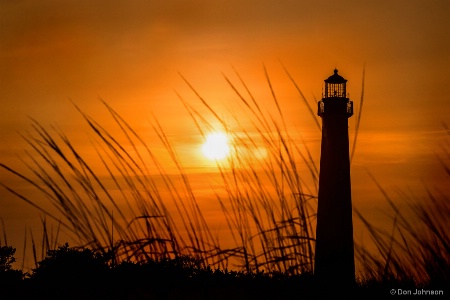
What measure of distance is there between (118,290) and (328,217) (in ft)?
28.3

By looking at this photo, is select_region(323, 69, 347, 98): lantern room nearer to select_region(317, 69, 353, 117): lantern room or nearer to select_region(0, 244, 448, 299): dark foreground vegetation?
select_region(317, 69, 353, 117): lantern room

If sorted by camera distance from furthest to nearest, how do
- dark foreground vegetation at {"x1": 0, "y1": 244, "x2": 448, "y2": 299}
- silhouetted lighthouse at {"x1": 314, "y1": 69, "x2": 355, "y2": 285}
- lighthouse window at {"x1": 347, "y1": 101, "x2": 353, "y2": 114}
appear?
lighthouse window at {"x1": 347, "y1": 101, "x2": 353, "y2": 114} < silhouetted lighthouse at {"x1": 314, "y1": 69, "x2": 355, "y2": 285} < dark foreground vegetation at {"x1": 0, "y1": 244, "x2": 448, "y2": 299}

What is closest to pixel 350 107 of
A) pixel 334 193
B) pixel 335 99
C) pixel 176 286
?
pixel 335 99

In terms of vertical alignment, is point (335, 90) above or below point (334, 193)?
above

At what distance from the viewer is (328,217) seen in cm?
1358

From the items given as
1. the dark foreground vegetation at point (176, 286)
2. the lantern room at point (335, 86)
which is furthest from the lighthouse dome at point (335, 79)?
the dark foreground vegetation at point (176, 286)

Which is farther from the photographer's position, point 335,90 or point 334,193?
point 335,90

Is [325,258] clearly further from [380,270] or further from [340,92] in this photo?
[380,270]

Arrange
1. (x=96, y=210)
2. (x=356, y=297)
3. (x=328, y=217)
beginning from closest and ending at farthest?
(x=96, y=210) → (x=356, y=297) → (x=328, y=217)

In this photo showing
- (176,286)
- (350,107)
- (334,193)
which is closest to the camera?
(176,286)

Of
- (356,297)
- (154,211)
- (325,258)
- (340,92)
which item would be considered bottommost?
(356,297)

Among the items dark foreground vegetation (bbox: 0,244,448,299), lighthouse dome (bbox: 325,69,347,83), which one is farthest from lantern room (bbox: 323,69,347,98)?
dark foreground vegetation (bbox: 0,244,448,299)

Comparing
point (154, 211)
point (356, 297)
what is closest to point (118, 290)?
point (154, 211)

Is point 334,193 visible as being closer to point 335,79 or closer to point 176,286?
point 335,79
